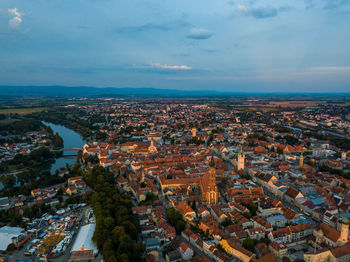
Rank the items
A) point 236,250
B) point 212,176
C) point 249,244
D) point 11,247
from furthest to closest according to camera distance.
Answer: point 212,176 → point 11,247 → point 249,244 → point 236,250

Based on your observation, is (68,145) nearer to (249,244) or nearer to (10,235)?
(10,235)

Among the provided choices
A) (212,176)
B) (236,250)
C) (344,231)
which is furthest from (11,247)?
(344,231)

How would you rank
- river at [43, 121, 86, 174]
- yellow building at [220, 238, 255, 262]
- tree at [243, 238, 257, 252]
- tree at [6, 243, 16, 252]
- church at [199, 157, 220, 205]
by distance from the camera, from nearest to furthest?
yellow building at [220, 238, 255, 262]
tree at [243, 238, 257, 252]
tree at [6, 243, 16, 252]
church at [199, 157, 220, 205]
river at [43, 121, 86, 174]

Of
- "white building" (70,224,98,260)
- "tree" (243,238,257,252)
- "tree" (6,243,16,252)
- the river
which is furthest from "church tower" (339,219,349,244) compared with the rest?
the river

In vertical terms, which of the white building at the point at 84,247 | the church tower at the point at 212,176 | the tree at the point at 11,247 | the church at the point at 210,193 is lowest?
the tree at the point at 11,247

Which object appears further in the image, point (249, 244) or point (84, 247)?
point (84, 247)

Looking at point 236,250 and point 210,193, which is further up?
point 210,193

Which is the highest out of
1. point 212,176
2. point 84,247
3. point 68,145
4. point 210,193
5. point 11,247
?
point 212,176

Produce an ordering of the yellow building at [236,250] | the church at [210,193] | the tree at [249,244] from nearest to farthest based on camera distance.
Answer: the yellow building at [236,250] → the tree at [249,244] → the church at [210,193]

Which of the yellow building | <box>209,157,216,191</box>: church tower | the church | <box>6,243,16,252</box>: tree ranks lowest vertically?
<box>6,243,16,252</box>: tree

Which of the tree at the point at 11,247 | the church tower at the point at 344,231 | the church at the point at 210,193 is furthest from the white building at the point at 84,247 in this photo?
the church tower at the point at 344,231

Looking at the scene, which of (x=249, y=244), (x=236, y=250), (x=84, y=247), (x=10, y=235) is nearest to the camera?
(x=236, y=250)

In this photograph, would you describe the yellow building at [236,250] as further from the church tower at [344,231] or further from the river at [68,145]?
the river at [68,145]

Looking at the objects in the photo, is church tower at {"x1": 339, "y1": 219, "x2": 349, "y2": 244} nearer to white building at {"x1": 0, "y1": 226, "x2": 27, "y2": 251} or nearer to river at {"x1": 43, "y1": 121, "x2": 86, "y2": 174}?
white building at {"x1": 0, "y1": 226, "x2": 27, "y2": 251}
